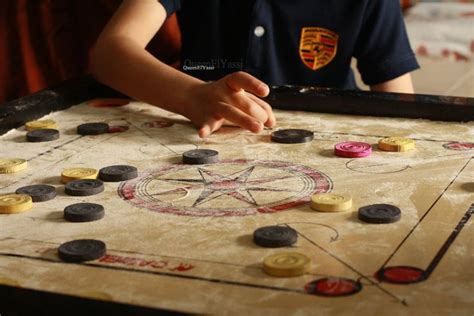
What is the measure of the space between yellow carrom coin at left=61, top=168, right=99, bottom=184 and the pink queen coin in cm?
33

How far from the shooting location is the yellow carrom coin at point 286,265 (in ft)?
2.58

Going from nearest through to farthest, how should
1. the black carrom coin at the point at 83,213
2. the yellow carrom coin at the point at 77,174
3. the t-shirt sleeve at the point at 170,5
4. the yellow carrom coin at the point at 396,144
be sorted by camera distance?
the black carrom coin at the point at 83,213 < the yellow carrom coin at the point at 77,174 < the yellow carrom coin at the point at 396,144 < the t-shirt sleeve at the point at 170,5

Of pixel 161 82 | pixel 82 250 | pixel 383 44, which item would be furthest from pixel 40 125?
pixel 383 44

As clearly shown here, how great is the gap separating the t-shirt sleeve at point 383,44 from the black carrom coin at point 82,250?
108 cm

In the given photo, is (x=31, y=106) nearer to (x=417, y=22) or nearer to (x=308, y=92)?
(x=308, y=92)

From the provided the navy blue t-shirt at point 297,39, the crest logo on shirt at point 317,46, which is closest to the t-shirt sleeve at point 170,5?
the navy blue t-shirt at point 297,39

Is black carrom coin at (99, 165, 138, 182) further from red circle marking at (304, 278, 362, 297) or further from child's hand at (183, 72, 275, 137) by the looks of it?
red circle marking at (304, 278, 362, 297)

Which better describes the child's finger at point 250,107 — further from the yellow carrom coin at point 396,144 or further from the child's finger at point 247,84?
the yellow carrom coin at point 396,144

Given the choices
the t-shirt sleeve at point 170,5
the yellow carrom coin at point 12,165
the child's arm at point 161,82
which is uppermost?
the t-shirt sleeve at point 170,5

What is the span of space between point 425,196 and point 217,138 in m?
0.40

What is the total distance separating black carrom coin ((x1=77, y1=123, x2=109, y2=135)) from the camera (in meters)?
1.32

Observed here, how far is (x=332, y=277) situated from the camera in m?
0.78

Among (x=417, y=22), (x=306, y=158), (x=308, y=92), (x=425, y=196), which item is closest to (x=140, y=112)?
(x=308, y=92)

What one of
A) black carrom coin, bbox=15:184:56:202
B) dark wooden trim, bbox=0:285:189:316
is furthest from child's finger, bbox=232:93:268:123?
dark wooden trim, bbox=0:285:189:316
